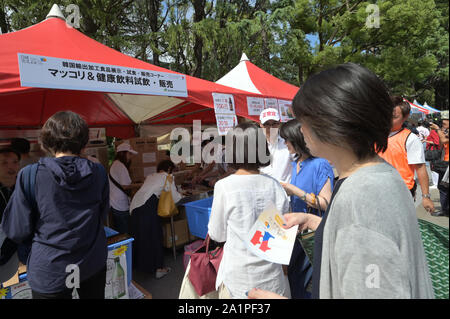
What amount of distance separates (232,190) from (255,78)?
3836 mm

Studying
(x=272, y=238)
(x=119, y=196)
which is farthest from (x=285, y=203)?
(x=119, y=196)

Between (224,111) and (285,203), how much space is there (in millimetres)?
1924

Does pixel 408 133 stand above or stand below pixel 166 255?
above

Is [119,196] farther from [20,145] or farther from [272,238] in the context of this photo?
[272,238]

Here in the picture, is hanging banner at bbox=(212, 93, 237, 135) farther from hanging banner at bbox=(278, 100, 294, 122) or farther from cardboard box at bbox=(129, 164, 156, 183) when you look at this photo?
cardboard box at bbox=(129, 164, 156, 183)

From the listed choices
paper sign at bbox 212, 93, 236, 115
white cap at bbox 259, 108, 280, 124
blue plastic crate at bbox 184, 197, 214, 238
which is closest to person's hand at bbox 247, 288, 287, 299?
blue plastic crate at bbox 184, 197, 214, 238

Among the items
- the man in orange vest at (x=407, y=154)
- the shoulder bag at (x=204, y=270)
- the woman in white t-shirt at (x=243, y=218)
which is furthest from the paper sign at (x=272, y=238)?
the man in orange vest at (x=407, y=154)

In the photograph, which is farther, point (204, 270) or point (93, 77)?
point (93, 77)

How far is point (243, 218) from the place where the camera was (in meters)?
1.49

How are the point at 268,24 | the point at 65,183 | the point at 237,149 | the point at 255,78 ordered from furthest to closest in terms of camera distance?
the point at 268,24, the point at 255,78, the point at 237,149, the point at 65,183

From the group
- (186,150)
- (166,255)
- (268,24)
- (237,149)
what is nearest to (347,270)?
(237,149)

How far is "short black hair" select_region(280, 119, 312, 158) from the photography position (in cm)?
199
